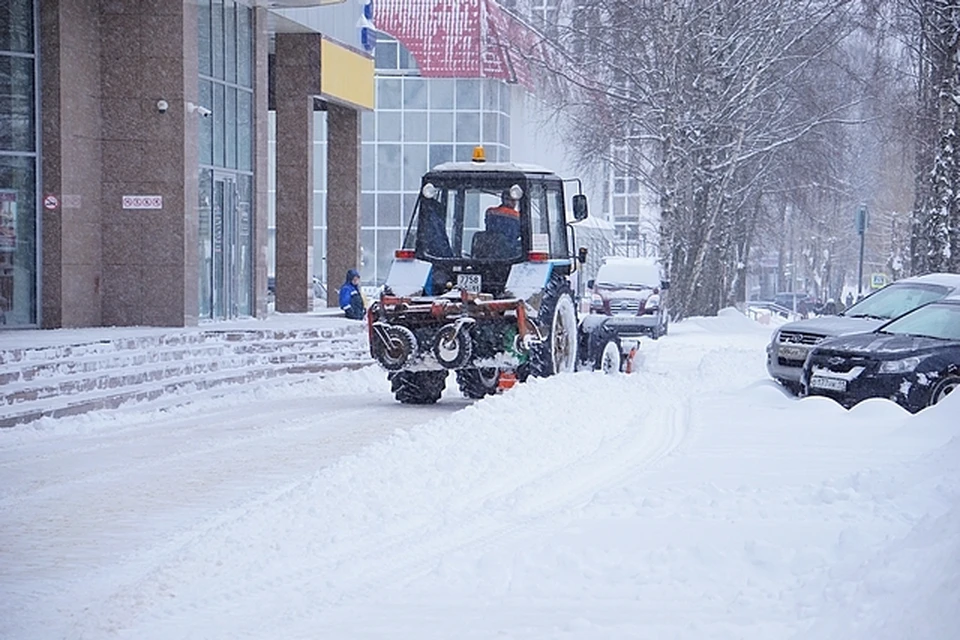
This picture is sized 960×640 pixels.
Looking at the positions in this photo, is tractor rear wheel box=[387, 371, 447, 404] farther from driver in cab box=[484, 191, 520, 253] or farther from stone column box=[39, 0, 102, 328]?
stone column box=[39, 0, 102, 328]

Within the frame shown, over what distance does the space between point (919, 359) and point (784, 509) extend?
746 centimetres

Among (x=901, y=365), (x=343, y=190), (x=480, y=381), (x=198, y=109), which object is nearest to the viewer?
(x=901, y=365)

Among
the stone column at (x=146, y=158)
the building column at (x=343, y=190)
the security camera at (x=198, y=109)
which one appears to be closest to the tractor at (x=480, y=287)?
the stone column at (x=146, y=158)

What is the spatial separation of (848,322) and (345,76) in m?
17.6

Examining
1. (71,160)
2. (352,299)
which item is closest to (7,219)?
(71,160)

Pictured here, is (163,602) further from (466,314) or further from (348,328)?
(348,328)

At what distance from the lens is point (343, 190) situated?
36.2 meters

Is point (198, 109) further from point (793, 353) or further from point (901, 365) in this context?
point (901, 365)

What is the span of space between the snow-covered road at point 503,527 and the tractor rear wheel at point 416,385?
2.82m

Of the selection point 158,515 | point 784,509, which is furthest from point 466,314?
point 784,509

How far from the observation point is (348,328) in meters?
24.9

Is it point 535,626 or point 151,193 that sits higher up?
point 151,193

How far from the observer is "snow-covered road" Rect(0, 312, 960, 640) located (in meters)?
6.61

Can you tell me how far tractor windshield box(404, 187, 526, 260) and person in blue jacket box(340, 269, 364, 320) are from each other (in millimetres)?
11785
